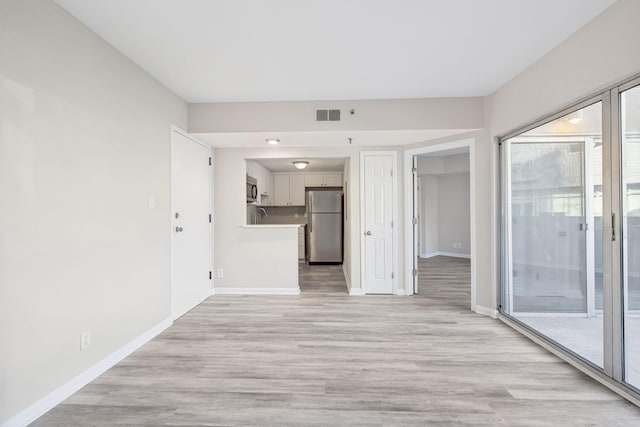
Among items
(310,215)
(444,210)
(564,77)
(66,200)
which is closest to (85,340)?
(66,200)

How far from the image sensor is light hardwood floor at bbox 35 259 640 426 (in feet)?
5.68

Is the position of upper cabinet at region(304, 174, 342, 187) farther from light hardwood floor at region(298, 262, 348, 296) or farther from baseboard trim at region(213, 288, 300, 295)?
baseboard trim at region(213, 288, 300, 295)

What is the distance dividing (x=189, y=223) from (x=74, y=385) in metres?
1.92

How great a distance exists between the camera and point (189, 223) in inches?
142

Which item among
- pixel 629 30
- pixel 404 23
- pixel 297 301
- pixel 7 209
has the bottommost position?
pixel 297 301

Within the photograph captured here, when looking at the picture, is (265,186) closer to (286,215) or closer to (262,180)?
(262,180)

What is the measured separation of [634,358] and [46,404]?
12.2 feet

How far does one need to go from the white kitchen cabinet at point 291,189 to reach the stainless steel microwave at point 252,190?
142 cm

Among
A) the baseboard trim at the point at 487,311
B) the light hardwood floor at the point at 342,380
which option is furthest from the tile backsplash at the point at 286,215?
the baseboard trim at the point at 487,311

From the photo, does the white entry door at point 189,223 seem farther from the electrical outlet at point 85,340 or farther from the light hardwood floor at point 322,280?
the light hardwood floor at point 322,280

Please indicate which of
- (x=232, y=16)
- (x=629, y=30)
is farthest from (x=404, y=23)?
(x=629, y=30)

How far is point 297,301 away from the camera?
3.98 meters

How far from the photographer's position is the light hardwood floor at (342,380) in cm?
173

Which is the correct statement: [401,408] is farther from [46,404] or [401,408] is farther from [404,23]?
[404,23]
